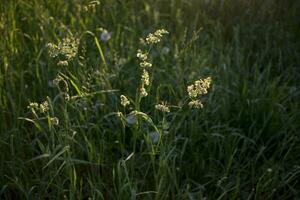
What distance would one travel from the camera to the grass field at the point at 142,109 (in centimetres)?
197

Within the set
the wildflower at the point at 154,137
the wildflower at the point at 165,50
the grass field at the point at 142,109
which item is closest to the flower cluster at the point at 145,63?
the grass field at the point at 142,109

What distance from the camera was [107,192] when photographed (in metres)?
2.02

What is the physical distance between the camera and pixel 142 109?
2.34m

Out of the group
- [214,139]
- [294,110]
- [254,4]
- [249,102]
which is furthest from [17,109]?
[254,4]

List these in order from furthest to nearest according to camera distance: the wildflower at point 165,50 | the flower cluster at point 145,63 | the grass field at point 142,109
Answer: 1. the wildflower at point 165,50
2. the grass field at point 142,109
3. the flower cluster at point 145,63

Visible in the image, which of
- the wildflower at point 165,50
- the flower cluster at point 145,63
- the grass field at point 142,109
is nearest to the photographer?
the flower cluster at point 145,63

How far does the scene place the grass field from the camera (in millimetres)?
1968

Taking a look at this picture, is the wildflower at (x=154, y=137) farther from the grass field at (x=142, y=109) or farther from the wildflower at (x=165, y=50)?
the wildflower at (x=165, y=50)

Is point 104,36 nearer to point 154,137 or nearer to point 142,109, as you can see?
point 142,109

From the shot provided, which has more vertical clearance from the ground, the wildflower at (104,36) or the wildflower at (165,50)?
the wildflower at (104,36)

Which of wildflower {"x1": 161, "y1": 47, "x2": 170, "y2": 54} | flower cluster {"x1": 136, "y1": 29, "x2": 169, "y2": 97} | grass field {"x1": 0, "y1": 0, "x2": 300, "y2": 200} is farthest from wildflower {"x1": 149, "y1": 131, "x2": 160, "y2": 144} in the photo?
wildflower {"x1": 161, "y1": 47, "x2": 170, "y2": 54}

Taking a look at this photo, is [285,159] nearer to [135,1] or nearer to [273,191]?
[273,191]

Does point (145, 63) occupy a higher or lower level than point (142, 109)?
higher

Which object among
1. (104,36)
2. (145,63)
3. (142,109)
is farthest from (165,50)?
(145,63)
